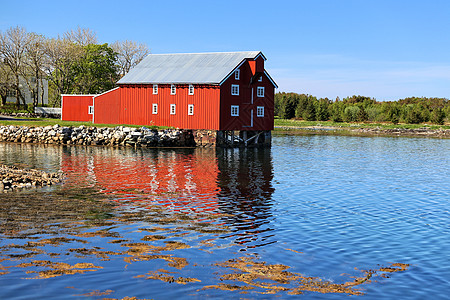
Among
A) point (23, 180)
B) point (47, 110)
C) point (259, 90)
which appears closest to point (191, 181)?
point (23, 180)

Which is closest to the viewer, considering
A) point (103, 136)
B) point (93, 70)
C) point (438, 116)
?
point (103, 136)

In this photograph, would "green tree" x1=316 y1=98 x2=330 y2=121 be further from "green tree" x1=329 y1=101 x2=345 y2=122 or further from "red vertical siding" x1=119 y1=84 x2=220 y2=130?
"red vertical siding" x1=119 y1=84 x2=220 y2=130

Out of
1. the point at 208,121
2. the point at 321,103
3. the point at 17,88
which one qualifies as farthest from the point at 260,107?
the point at 321,103

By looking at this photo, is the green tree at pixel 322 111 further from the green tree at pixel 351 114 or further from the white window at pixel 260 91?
the white window at pixel 260 91

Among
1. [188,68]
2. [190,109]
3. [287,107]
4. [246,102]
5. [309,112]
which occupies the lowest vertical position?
[190,109]

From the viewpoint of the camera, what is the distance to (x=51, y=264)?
1117cm

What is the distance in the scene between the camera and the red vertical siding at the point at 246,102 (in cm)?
5191

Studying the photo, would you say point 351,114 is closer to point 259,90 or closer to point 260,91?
point 260,91

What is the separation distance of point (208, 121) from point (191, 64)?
8.51 metres

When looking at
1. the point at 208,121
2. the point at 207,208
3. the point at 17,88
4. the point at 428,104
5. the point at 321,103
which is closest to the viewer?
the point at 207,208

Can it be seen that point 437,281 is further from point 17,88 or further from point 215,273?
point 17,88

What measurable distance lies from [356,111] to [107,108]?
313 ft

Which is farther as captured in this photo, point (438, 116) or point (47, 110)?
point (438, 116)

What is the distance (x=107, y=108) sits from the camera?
195ft
